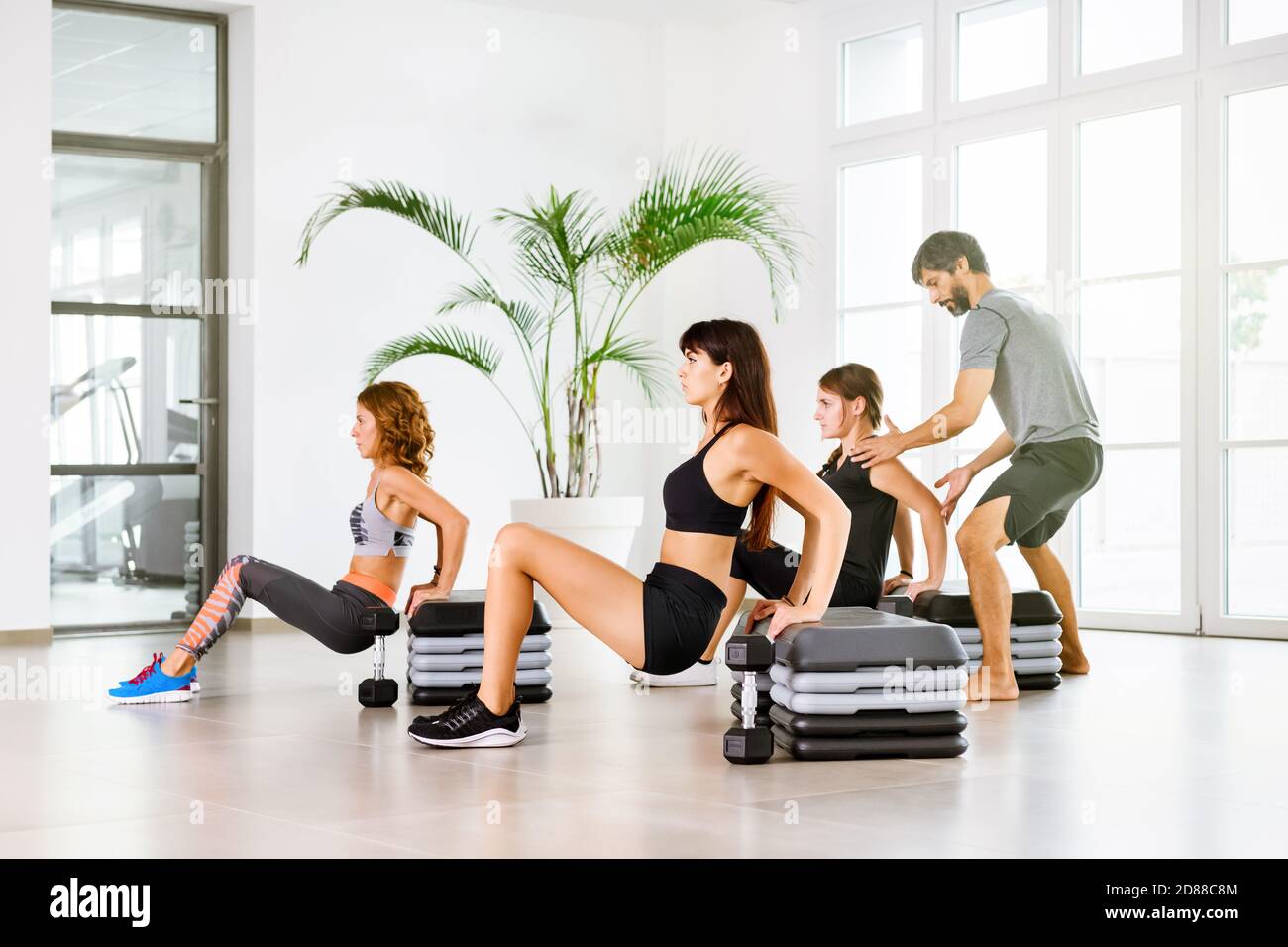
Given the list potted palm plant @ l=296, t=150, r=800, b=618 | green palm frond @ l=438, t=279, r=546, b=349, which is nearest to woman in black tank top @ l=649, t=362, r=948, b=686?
potted palm plant @ l=296, t=150, r=800, b=618

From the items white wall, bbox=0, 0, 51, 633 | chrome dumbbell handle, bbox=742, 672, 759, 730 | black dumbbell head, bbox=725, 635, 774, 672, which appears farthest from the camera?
white wall, bbox=0, 0, 51, 633

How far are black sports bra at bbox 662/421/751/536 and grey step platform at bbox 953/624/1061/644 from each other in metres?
1.79

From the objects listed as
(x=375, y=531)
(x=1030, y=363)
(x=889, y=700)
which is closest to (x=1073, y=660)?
(x=1030, y=363)

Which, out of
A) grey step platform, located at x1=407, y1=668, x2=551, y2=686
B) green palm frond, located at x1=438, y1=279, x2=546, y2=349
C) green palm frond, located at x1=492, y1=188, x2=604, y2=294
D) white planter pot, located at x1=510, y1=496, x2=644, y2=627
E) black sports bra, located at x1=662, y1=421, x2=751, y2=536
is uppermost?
green palm frond, located at x1=492, y1=188, x2=604, y2=294

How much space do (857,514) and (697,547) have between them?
141 centimetres

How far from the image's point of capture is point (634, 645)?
3660mm

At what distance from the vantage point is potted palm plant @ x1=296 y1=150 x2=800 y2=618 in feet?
25.8

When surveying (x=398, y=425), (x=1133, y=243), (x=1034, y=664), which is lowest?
(x=1034, y=664)

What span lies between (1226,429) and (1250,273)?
776 millimetres

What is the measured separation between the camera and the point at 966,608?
520 cm

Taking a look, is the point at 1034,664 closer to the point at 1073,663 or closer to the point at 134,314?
the point at 1073,663

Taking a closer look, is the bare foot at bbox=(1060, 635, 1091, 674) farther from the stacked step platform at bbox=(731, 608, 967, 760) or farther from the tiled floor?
the stacked step platform at bbox=(731, 608, 967, 760)

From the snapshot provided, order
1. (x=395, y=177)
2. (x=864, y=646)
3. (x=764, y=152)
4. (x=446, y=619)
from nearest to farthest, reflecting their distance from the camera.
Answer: (x=864, y=646)
(x=446, y=619)
(x=395, y=177)
(x=764, y=152)
